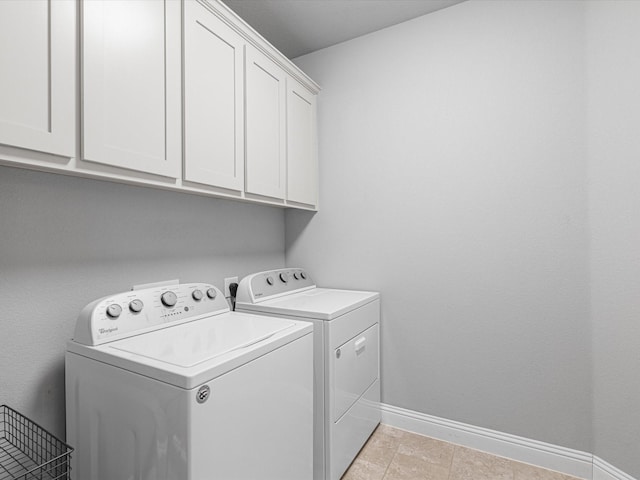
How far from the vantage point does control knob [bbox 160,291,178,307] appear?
1327 millimetres

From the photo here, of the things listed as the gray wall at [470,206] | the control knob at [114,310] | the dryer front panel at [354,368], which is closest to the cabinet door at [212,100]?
the control knob at [114,310]

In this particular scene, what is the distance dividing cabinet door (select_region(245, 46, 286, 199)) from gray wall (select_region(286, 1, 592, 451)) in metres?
0.49

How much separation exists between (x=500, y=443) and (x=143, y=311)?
195cm

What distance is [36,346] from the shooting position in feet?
3.71

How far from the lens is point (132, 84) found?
1.10 m

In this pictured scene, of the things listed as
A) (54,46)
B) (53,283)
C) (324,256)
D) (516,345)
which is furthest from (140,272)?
(516,345)

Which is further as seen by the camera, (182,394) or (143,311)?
(143,311)

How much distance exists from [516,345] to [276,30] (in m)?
2.39

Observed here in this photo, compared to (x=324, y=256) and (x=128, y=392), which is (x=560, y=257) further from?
(x=128, y=392)

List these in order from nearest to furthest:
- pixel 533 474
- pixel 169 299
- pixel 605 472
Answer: pixel 169 299
pixel 605 472
pixel 533 474

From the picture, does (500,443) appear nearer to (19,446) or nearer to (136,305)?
(136,305)

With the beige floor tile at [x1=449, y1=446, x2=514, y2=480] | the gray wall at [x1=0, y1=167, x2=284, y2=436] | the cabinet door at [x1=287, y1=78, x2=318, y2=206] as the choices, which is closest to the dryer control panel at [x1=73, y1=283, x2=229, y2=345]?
the gray wall at [x1=0, y1=167, x2=284, y2=436]

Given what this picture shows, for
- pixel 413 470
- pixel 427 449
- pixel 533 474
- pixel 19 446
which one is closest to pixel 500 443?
pixel 533 474

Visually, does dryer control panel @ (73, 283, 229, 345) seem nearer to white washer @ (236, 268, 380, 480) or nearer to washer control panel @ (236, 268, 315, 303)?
washer control panel @ (236, 268, 315, 303)
